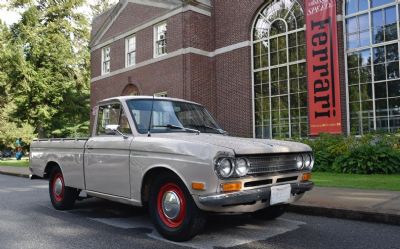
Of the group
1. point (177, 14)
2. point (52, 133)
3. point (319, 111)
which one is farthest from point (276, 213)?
point (52, 133)

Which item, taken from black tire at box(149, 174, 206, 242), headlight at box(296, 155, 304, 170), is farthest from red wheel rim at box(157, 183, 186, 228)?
headlight at box(296, 155, 304, 170)

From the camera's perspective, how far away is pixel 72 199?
7020mm

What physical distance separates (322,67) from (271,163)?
33.5ft

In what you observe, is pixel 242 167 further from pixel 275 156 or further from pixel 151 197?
pixel 151 197

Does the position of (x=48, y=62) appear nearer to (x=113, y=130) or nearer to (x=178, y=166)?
(x=113, y=130)

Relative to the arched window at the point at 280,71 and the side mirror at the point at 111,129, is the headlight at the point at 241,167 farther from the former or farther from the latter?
the arched window at the point at 280,71

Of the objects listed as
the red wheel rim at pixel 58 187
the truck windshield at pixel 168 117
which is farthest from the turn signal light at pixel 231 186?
the red wheel rim at pixel 58 187

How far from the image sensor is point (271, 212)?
19.4ft

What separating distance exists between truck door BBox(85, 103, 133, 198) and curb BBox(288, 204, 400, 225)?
2.95 metres

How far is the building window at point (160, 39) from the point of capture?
755 inches

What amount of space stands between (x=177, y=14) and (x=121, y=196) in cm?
1408

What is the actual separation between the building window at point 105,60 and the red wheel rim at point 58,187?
17147mm

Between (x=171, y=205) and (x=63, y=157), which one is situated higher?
(x=63, y=157)

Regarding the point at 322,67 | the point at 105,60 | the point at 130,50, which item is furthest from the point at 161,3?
the point at 322,67
